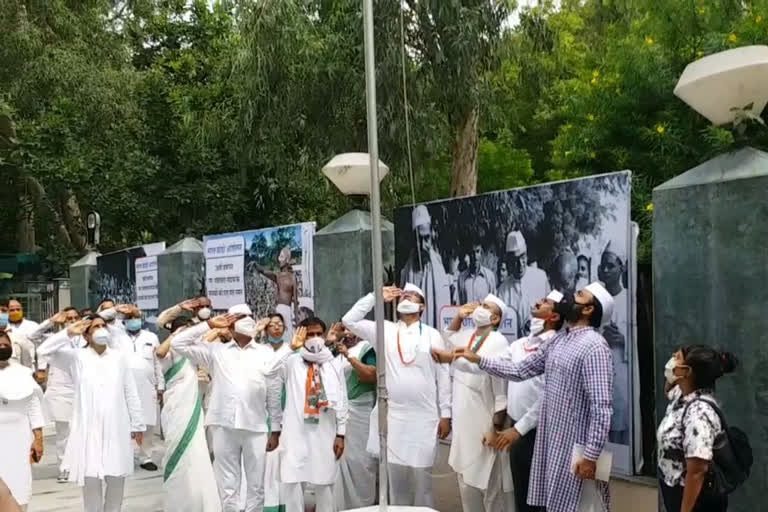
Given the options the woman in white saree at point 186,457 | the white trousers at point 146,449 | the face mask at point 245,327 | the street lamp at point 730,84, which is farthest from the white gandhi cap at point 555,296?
the white trousers at point 146,449

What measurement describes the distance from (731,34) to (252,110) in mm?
6996

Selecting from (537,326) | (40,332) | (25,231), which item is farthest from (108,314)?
(25,231)

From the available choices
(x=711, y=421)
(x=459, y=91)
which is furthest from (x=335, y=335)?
(x=459, y=91)

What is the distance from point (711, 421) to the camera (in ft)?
13.8

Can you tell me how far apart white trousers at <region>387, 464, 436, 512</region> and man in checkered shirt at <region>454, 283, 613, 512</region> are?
1.39m

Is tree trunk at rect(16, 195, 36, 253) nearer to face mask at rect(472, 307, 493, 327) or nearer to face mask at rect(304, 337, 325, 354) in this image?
face mask at rect(304, 337, 325, 354)

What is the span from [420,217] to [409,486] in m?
2.45

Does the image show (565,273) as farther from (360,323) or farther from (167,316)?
(167,316)

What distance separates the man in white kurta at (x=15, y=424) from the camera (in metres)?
6.54

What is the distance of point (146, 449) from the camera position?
10039 mm

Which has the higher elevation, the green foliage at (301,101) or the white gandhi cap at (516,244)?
the green foliage at (301,101)

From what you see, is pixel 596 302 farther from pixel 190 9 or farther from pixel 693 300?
pixel 190 9

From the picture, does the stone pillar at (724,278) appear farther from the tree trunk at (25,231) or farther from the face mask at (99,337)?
the tree trunk at (25,231)

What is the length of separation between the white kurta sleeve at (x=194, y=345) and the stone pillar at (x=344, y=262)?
1.44 meters
